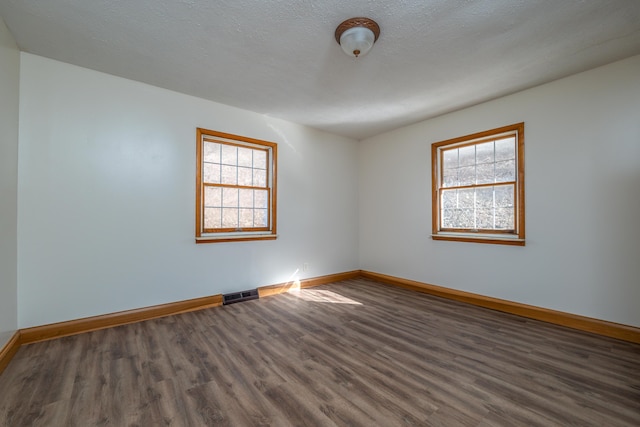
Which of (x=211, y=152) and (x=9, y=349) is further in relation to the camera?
(x=211, y=152)

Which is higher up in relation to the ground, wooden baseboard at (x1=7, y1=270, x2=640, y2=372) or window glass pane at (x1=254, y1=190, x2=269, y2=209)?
window glass pane at (x1=254, y1=190, x2=269, y2=209)

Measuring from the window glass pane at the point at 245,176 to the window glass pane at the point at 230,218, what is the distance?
41 centimetres

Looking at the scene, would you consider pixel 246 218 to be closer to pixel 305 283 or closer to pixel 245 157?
pixel 245 157

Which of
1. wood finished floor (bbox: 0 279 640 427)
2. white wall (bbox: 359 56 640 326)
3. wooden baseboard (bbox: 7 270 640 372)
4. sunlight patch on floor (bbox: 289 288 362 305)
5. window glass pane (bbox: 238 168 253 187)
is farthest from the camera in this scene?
window glass pane (bbox: 238 168 253 187)

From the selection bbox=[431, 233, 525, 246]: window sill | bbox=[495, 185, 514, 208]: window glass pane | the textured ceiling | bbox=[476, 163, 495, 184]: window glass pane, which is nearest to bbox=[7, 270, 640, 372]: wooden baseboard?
bbox=[431, 233, 525, 246]: window sill

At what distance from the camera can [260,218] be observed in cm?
407

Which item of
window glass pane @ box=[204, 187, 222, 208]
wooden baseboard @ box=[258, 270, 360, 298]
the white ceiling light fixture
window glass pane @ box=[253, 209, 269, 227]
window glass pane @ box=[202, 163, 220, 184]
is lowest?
wooden baseboard @ box=[258, 270, 360, 298]

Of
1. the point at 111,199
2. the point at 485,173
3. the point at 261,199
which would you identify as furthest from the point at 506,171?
the point at 111,199

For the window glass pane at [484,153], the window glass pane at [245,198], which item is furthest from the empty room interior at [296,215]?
the window glass pane at [245,198]

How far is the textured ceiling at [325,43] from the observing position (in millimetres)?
1947

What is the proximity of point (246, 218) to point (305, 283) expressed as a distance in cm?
146

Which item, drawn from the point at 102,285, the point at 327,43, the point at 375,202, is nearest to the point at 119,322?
the point at 102,285

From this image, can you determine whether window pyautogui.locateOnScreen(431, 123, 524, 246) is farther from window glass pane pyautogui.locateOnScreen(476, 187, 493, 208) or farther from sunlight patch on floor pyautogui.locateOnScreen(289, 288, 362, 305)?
sunlight patch on floor pyautogui.locateOnScreen(289, 288, 362, 305)

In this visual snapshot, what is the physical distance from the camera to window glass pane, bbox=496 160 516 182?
3.34 meters
